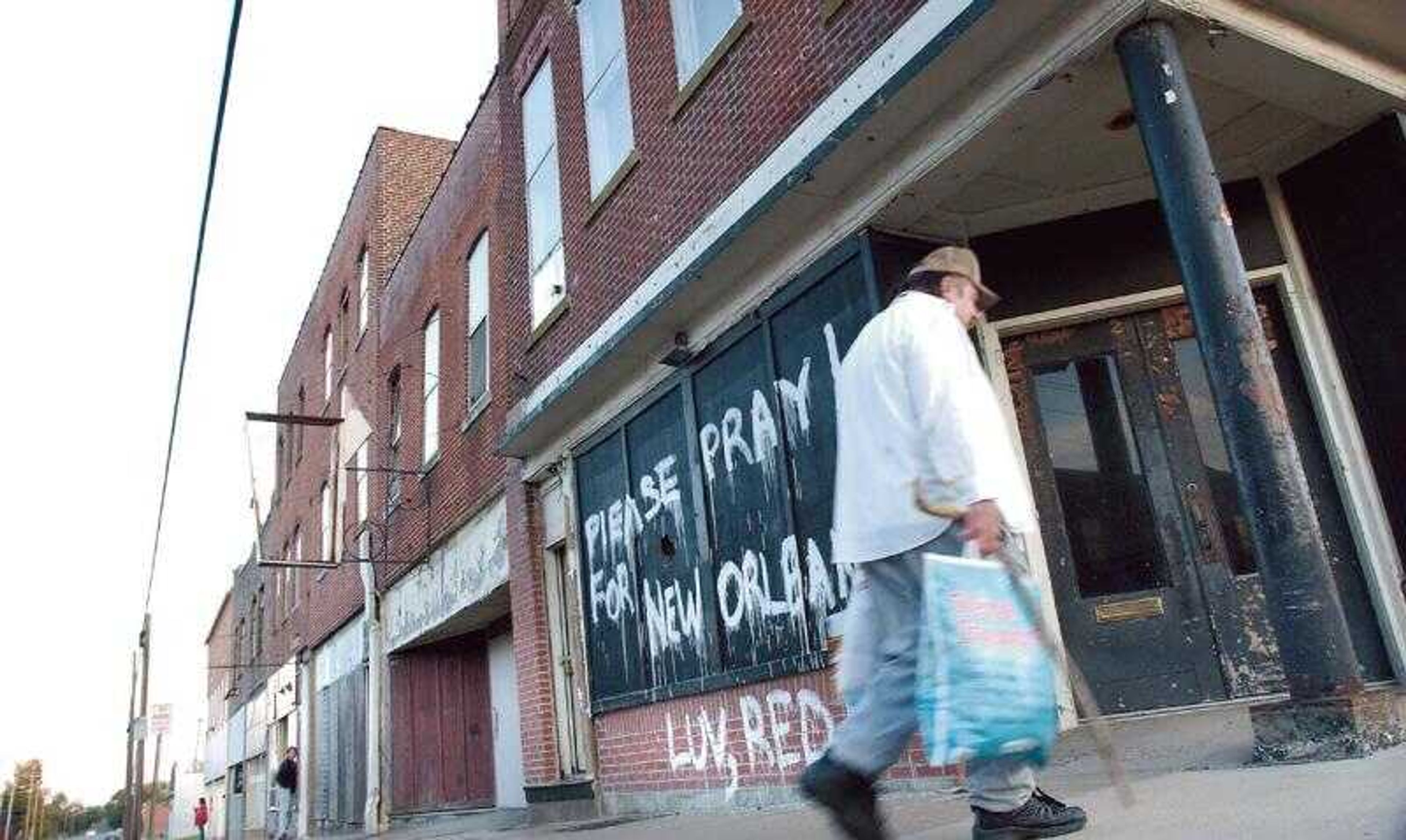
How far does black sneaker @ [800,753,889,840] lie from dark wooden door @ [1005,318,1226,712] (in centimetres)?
339

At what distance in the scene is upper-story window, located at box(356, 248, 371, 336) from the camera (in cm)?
1691

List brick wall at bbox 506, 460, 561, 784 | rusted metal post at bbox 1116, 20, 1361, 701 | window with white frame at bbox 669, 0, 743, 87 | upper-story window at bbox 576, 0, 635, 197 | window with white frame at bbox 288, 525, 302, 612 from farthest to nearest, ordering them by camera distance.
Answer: window with white frame at bbox 288, 525, 302, 612 < brick wall at bbox 506, 460, 561, 784 < upper-story window at bbox 576, 0, 635, 197 < window with white frame at bbox 669, 0, 743, 87 < rusted metal post at bbox 1116, 20, 1361, 701

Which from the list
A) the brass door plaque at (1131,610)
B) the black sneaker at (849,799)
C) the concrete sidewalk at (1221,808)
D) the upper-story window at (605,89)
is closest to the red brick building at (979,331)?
the brass door plaque at (1131,610)

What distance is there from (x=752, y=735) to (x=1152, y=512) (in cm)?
281

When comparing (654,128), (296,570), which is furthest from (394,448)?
(654,128)

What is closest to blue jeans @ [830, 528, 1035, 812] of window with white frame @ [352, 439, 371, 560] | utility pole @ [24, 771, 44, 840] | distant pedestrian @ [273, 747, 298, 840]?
window with white frame @ [352, 439, 371, 560]

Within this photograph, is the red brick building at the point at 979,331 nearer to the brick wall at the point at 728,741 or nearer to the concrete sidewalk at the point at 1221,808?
the brick wall at the point at 728,741

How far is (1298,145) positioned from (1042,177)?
4.97ft

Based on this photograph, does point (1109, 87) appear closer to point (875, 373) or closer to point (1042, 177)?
point (1042, 177)

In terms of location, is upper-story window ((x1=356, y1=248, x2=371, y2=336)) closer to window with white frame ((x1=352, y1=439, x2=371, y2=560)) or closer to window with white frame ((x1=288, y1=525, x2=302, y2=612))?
window with white frame ((x1=352, y1=439, x2=371, y2=560))

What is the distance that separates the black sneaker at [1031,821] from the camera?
304 cm

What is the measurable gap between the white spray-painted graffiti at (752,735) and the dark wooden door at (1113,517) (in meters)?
1.56

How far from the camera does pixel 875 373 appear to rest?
3.28 meters

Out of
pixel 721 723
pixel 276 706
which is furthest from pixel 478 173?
pixel 276 706
